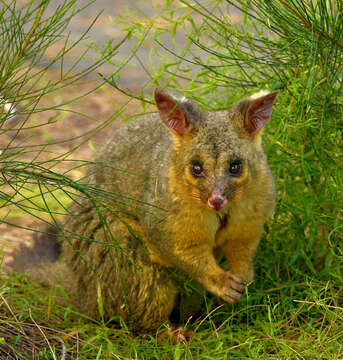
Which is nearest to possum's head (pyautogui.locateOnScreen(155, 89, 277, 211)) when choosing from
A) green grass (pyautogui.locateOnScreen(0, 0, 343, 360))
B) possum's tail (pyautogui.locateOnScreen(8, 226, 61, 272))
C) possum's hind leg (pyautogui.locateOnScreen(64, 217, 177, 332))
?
green grass (pyautogui.locateOnScreen(0, 0, 343, 360))

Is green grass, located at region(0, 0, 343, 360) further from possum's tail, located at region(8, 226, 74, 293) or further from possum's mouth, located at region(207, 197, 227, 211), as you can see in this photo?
possum's mouth, located at region(207, 197, 227, 211)

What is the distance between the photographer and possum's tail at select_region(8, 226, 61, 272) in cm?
522

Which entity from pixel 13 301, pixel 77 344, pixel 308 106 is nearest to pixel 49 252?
pixel 13 301

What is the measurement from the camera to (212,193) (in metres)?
3.59

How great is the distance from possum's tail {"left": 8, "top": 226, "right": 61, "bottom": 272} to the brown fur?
576 mm

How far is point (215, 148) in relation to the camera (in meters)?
3.72

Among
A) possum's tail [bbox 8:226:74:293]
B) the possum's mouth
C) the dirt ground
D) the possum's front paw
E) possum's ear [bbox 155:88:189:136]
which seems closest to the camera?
the possum's mouth

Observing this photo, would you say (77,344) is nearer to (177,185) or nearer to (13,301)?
(13,301)

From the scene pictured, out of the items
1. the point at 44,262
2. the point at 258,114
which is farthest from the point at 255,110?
the point at 44,262

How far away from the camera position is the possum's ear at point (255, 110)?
385 centimetres

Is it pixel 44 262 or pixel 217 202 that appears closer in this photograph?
pixel 217 202

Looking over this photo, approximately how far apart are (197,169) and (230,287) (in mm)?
818

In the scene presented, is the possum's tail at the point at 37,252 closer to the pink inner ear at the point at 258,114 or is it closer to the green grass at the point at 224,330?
the green grass at the point at 224,330

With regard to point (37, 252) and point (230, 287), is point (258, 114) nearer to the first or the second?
point (230, 287)
